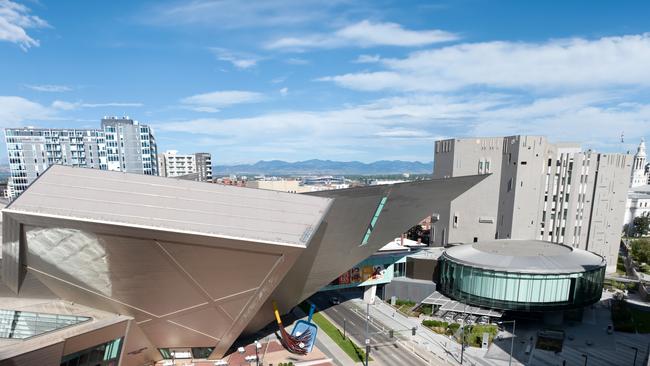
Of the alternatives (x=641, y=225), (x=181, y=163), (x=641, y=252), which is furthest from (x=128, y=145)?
(x=641, y=225)

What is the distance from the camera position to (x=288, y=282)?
2716cm

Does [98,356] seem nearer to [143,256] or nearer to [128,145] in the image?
[143,256]

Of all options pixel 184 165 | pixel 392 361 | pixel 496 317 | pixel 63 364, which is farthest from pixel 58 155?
pixel 496 317

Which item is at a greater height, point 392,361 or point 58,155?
point 58,155

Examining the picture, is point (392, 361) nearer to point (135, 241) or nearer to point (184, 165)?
point (135, 241)

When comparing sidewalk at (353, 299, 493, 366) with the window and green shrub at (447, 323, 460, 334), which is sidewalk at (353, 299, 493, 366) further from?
the window

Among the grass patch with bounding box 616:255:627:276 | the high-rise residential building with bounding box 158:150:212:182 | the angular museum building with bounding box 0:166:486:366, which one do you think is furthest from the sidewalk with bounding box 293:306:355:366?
the high-rise residential building with bounding box 158:150:212:182

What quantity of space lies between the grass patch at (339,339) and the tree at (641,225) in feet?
361

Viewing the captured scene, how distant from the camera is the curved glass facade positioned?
129 feet

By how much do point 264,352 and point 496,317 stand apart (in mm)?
29248

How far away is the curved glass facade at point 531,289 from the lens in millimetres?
39250

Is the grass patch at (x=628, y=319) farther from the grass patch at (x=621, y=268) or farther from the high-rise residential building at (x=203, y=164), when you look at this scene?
the high-rise residential building at (x=203, y=164)

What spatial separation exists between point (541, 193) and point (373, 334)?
3973 cm

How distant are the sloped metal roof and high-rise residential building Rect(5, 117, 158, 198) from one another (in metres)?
101
